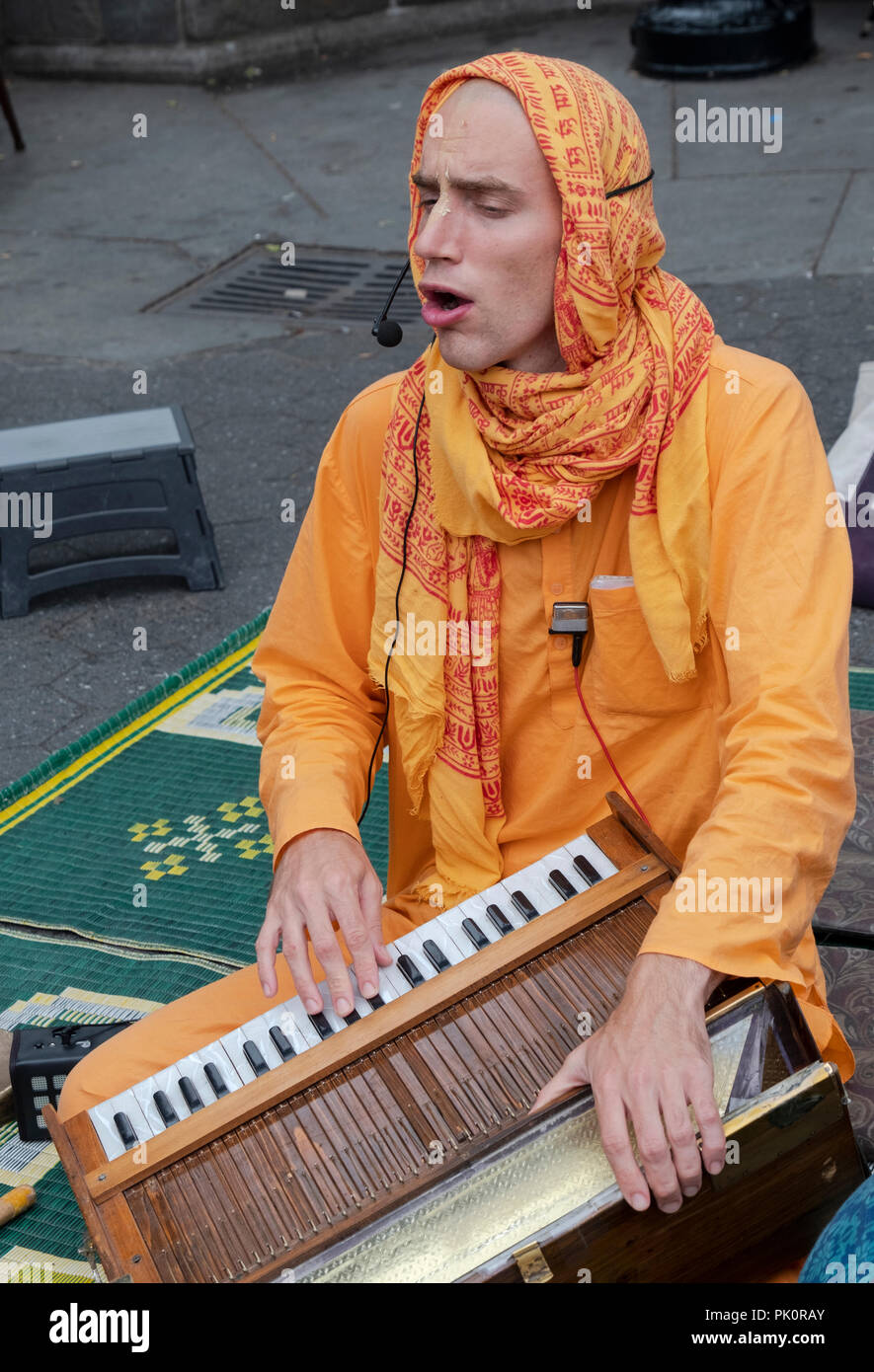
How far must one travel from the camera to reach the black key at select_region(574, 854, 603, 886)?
2062 mm

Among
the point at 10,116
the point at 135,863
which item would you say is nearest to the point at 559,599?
the point at 135,863

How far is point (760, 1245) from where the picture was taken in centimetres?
177

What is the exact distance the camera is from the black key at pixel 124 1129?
6.29 ft

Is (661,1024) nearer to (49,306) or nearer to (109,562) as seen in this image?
(109,562)

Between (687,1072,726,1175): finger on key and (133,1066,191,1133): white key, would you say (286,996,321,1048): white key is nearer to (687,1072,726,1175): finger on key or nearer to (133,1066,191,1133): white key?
(133,1066,191,1133): white key

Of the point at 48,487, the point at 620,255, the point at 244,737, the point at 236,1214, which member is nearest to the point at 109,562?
the point at 48,487

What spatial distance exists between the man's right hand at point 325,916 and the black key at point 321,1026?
0.06 feet

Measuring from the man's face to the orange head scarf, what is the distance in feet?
0.11

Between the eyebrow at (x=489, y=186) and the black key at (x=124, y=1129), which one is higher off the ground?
the eyebrow at (x=489, y=186)

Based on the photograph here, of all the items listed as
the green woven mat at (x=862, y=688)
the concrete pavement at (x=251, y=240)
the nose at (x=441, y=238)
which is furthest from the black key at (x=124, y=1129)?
the green woven mat at (x=862, y=688)

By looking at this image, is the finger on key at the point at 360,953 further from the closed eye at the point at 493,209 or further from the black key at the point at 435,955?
the closed eye at the point at 493,209

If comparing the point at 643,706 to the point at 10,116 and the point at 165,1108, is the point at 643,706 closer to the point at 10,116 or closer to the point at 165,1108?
the point at 165,1108

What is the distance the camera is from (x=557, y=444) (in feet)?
7.04
